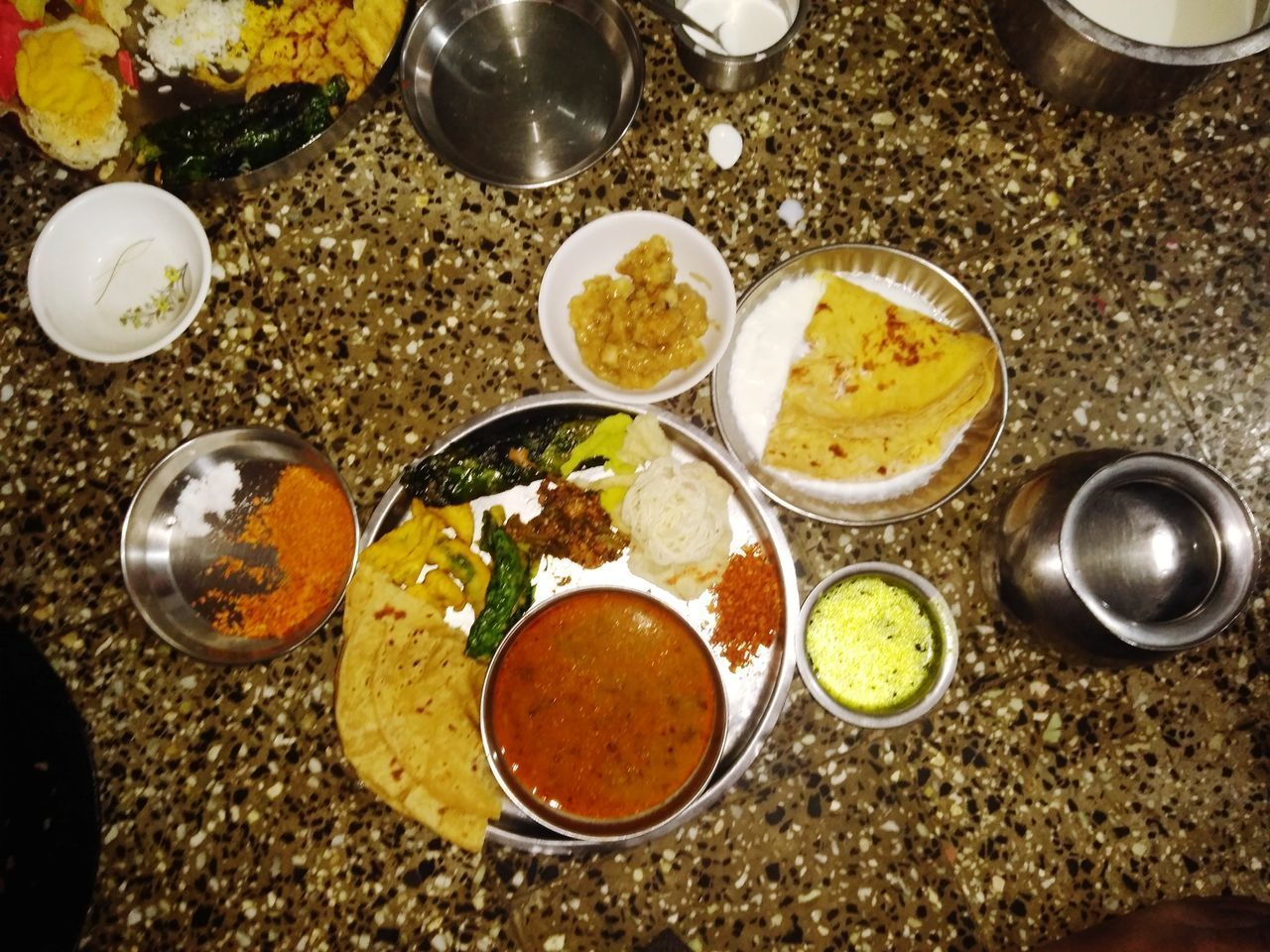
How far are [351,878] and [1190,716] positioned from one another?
205 cm

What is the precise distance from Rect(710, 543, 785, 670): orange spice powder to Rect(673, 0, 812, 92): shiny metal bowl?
3.85 feet

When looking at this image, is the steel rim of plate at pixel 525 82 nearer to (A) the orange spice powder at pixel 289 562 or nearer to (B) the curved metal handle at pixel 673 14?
(B) the curved metal handle at pixel 673 14

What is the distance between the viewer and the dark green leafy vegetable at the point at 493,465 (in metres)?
1.89

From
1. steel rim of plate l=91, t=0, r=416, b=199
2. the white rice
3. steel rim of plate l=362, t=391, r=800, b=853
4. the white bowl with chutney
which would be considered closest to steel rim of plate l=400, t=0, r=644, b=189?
Result: steel rim of plate l=91, t=0, r=416, b=199

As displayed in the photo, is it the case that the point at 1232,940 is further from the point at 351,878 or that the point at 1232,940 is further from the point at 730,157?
the point at 730,157

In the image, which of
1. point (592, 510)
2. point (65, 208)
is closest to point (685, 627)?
point (592, 510)

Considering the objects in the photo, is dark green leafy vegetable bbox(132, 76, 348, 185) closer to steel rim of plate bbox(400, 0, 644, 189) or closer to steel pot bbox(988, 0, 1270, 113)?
steel rim of plate bbox(400, 0, 644, 189)

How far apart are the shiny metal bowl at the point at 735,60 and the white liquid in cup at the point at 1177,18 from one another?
2.10 feet

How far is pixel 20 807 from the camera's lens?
1703 mm

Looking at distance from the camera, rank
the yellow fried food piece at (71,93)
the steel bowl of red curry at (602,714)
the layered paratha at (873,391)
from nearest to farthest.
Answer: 1. the steel bowl of red curry at (602,714)
2. the layered paratha at (873,391)
3. the yellow fried food piece at (71,93)

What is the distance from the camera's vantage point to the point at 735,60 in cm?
188

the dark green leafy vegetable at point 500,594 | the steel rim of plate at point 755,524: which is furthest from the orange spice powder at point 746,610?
the dark green leafy vegetable at point 500,594

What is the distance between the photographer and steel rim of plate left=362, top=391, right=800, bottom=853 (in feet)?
5.99

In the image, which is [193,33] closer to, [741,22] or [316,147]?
[316,147]
